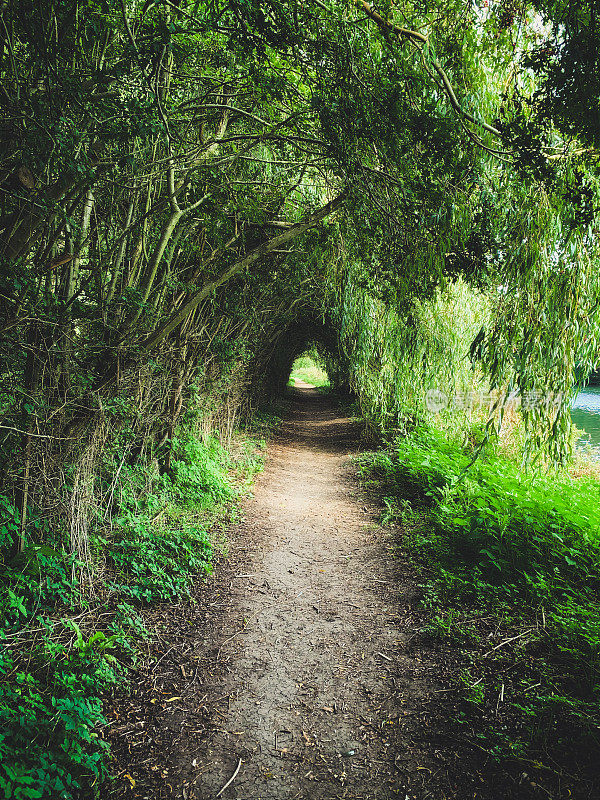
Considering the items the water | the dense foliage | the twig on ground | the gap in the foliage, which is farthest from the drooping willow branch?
the gap in the foliage

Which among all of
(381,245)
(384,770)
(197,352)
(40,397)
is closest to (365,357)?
(197,352)

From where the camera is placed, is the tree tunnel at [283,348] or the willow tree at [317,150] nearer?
the willow tree at [317,150]

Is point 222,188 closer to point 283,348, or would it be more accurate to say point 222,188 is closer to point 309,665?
point 309,665

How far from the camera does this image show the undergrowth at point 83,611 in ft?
6.44

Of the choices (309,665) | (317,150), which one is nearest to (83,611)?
(309,665)

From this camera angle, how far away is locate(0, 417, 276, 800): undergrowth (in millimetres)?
1964

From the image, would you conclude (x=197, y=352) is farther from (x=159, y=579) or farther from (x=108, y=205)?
(x=159, y=579)

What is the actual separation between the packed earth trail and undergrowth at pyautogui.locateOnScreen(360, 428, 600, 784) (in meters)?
0.25

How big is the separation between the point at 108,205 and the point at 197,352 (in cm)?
263

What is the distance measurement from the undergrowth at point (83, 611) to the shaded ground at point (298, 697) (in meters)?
0.20

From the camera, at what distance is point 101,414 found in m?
3.40

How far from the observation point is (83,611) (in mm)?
2930

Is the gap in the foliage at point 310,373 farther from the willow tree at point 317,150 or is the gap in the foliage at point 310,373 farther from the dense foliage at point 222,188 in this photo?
the willow tree at point 317,150

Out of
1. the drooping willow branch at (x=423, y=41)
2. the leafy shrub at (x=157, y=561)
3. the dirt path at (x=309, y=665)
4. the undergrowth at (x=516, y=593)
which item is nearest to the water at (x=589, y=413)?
the undergrowth at (x=516, y=593)
